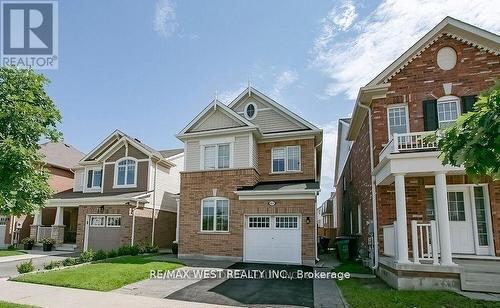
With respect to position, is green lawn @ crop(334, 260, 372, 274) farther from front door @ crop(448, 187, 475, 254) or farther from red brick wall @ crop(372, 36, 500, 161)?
red brick wall @ crop(372, 36, 500, 161)

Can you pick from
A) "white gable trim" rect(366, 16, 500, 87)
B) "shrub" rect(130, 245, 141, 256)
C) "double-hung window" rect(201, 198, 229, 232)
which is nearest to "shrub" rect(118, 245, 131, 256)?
"shrub" rect(130, 245, 141, 256)

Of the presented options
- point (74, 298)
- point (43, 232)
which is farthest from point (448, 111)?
point (43, 232)

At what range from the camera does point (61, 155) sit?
2847 centimetres

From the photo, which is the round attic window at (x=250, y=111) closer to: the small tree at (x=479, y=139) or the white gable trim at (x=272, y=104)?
the white gable trim at (x=272, y=104)

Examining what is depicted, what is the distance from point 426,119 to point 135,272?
11.8 m

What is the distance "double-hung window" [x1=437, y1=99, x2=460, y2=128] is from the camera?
12.0 meters

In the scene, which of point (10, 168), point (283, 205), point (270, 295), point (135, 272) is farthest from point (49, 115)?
point (283, 205)

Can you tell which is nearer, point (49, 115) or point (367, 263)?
point (49, 115)

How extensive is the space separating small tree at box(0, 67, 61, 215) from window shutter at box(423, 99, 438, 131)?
12.7 m

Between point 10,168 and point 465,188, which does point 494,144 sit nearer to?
point 465,188

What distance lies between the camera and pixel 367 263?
1359 cm

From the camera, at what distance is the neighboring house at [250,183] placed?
51.5ft

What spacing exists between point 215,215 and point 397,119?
31.8 feet

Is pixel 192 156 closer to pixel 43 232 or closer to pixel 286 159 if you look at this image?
pixel 286 159
